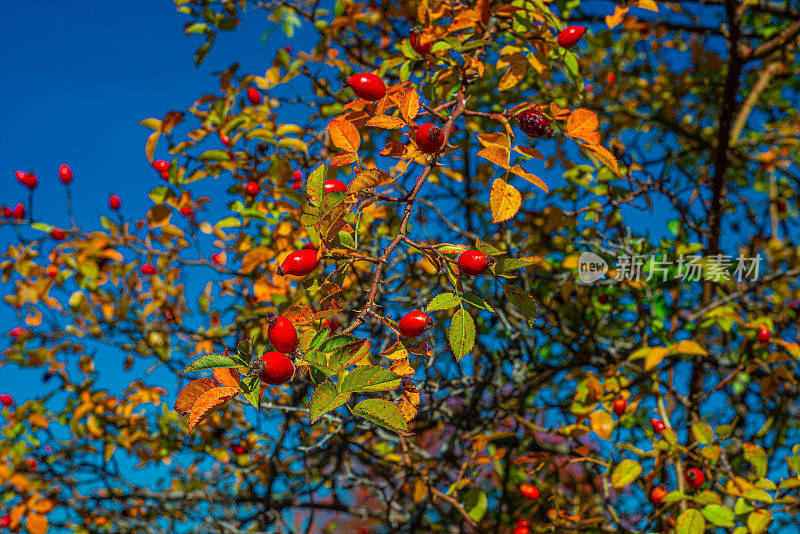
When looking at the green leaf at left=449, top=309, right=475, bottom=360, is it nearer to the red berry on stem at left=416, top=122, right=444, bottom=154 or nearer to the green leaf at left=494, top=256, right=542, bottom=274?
the green leaf at left=494, top=256, right=542, bottom=274

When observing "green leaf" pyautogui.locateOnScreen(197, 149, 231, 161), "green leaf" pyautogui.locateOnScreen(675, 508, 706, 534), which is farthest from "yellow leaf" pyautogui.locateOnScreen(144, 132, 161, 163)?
"green leaf" pyautogui.locateOnScreen(675, 508, 706, 534)

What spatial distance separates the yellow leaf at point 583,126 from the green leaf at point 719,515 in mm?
1053

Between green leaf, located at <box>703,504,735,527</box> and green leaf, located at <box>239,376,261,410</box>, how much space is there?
130 centimetres

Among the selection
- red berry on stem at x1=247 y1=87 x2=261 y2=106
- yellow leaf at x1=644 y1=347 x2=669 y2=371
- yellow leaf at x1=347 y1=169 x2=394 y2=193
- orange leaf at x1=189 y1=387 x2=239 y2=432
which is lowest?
orange leaf at x1=189 y1=387 x2=239 y2=432

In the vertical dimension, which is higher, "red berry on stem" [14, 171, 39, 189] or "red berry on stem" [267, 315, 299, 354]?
"red berry on stem" [14, 171, 39, 189]

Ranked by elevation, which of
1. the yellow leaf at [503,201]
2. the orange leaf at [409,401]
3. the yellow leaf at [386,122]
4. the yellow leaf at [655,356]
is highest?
the yellow leaf at [386,122]

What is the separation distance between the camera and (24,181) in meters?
2.45

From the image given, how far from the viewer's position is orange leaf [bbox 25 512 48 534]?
2750 millimetres

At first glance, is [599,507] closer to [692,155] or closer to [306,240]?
[306,240]

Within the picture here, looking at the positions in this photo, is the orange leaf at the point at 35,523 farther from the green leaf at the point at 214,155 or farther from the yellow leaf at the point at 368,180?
the yellow leaf at the point at 368,180

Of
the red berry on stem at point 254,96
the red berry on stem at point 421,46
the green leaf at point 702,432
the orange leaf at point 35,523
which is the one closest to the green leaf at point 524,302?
the red berry on stem at point 421,46

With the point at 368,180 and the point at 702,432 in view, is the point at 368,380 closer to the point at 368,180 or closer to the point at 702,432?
the point at 368,180

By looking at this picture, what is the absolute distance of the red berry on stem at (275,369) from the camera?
750 mm

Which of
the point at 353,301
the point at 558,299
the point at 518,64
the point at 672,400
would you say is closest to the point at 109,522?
the point at 353,301
